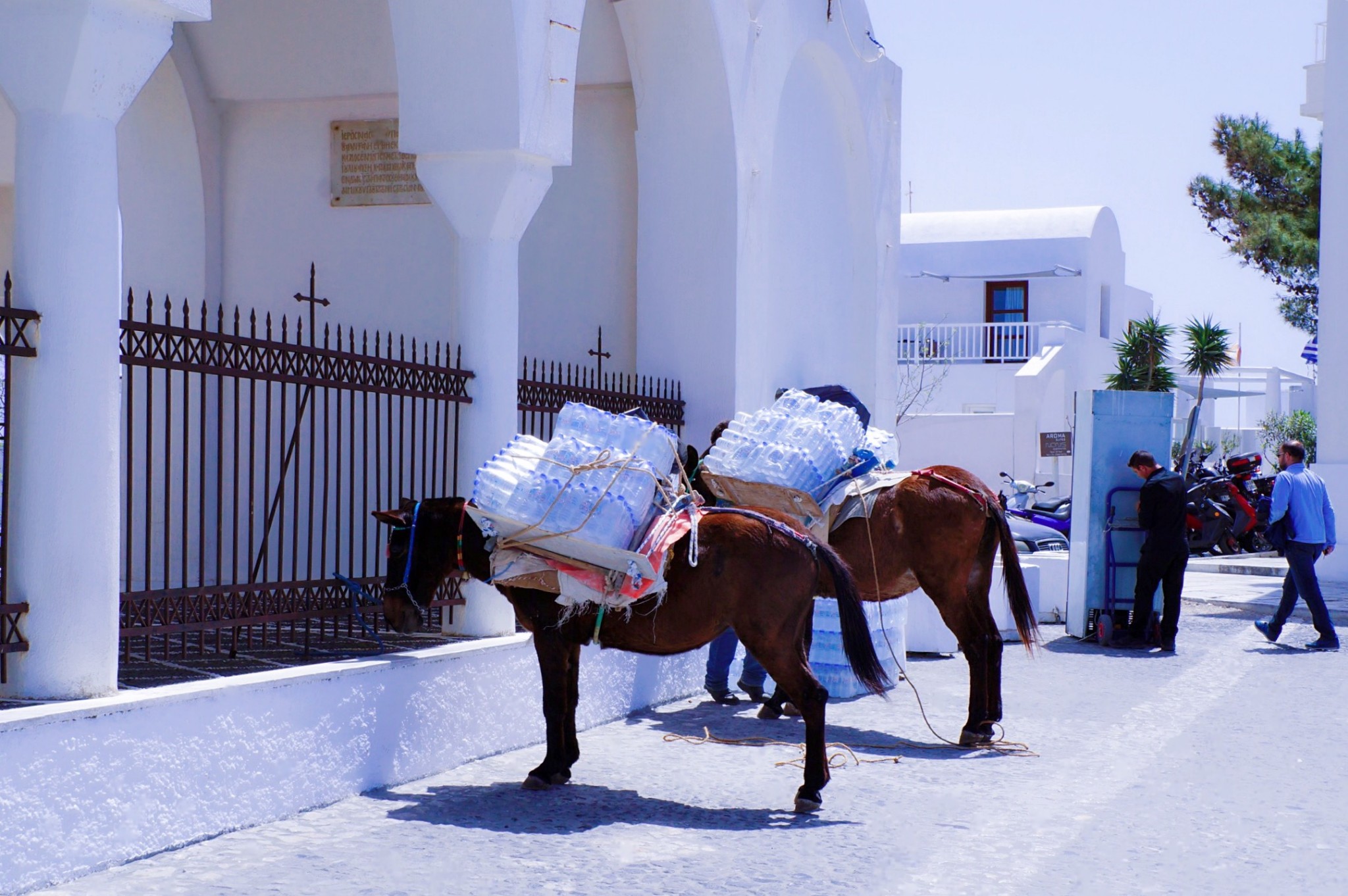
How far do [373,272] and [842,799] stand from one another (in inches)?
216

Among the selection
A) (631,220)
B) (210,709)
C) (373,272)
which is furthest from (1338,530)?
(210,709)

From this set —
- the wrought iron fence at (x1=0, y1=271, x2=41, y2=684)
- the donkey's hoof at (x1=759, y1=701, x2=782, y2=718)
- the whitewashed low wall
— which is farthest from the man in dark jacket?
the wrought iron fence at (x1=0, y1=271, x2=41, y2=684)

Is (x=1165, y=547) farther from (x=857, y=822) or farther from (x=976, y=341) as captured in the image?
(x=976, y=341)

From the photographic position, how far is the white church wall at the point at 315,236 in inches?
416

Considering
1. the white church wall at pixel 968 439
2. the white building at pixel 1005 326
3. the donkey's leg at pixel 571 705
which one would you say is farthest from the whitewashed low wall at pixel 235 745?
the white church wall at pixel 968 439

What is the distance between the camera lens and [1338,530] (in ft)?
59.7

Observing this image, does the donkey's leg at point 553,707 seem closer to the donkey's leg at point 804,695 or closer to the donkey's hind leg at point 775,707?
the donkey's leg at point 804,695

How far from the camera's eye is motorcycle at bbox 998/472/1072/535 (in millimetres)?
19620

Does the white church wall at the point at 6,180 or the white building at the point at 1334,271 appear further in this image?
the white building at the point at 1334,271

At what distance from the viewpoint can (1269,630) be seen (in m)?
12.9

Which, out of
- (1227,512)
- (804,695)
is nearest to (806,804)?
(804,695)

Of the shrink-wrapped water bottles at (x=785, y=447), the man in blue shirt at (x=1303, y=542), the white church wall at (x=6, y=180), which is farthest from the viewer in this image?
the man in blue shirt at (x=1303, y=542)

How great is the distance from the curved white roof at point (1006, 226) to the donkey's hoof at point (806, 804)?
29.8 m

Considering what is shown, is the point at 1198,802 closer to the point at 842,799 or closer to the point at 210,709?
the point at 842,799
